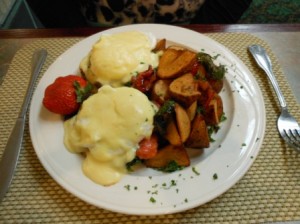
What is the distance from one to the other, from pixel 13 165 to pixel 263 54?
1157 millimetres

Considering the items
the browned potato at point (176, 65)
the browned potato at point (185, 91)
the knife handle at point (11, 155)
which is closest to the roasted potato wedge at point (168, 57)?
the browned potato at point (176, 65)

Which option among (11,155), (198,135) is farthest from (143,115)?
(11,155)

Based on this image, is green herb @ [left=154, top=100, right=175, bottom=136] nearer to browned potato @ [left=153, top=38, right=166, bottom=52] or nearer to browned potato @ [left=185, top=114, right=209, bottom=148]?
browned potato @ [left=185, top=114, right=209, bottom=148]

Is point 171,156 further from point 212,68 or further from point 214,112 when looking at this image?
point 212,68

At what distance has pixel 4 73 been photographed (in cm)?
135

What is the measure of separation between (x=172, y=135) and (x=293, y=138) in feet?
1.56

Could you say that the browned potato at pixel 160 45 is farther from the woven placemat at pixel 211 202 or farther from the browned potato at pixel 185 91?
the woven placemat at pixel 211 202

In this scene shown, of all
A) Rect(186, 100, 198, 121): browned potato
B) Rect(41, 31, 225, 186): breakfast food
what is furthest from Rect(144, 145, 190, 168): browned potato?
Rect(186, 100, 198, 121): browned potato

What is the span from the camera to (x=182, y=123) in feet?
3.02

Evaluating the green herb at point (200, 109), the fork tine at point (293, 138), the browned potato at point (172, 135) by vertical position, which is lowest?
the fork tine at point (293, 138)

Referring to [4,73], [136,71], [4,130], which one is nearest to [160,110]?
[136,71]

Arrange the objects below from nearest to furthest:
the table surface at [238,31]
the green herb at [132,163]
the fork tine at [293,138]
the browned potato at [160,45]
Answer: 1. the green herb at [132,163]
2. the fork tine at [293,138]
3. the browned potato at [160,45]
4. the table surface at [238,31]

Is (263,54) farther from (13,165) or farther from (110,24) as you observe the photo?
(13,165)

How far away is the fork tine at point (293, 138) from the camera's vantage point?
1.05 m
